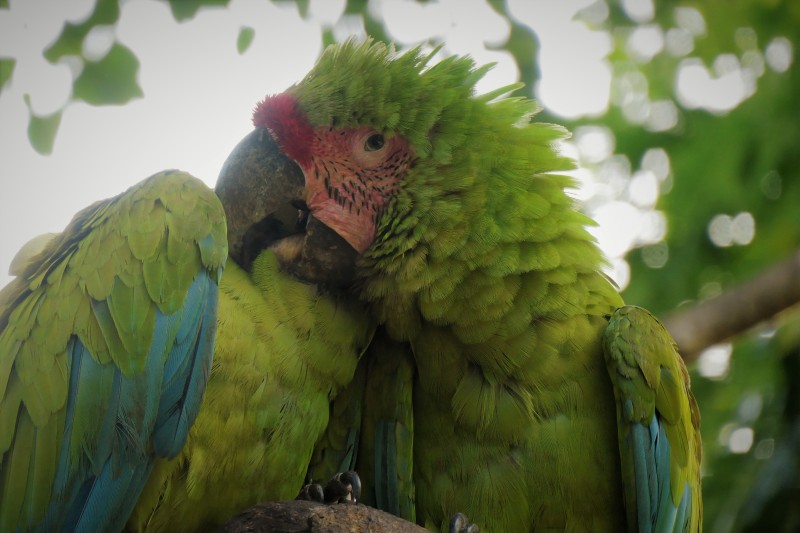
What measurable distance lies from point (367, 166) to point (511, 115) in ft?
1.56

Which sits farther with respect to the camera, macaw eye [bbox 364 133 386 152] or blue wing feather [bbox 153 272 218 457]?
macaw eye [bbox 364 133 386 152]

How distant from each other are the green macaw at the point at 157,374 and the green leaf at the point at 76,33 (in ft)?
4.37

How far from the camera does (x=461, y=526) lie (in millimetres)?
2066

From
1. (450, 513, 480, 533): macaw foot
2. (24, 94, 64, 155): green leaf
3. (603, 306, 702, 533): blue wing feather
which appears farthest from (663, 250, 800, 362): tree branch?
(24, 94, 64, 155): green leaf

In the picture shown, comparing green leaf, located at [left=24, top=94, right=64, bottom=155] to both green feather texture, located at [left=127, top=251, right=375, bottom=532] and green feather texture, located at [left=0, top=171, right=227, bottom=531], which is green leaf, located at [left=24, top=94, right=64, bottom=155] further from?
green feather texture, located at [left=127, top=251, right=375, bottom=532]

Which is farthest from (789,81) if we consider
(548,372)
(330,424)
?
(330,424)

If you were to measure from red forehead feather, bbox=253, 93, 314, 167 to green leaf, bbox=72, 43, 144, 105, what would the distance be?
3.22 feet

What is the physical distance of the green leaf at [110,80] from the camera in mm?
3131

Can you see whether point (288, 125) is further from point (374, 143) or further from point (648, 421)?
point (648, 421)

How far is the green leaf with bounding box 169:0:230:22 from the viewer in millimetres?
3305

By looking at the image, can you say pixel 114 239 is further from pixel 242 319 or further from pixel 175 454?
pixel 175 454

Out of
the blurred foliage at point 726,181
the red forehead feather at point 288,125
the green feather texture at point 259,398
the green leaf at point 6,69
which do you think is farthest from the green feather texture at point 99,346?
the blurred foliage at point 726,181

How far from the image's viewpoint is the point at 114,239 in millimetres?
2033

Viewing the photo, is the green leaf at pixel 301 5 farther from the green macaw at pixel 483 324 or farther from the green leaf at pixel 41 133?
the green macaw at pixel 483 324
